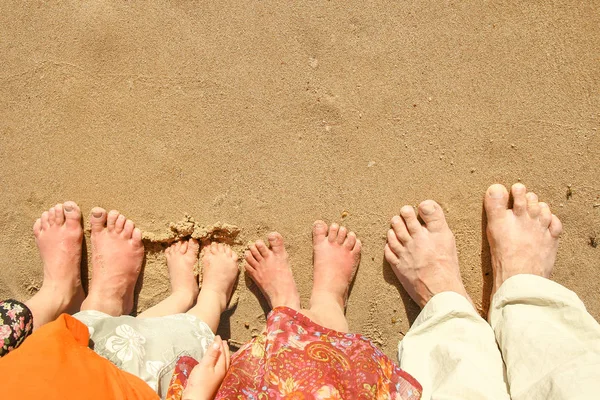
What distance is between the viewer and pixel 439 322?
191cm

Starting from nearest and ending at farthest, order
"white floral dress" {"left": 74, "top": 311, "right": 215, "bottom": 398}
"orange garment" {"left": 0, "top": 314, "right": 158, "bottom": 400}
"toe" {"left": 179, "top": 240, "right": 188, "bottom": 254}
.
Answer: "orange garment" {"left": 0, "top": 314, "right": 158, "bottom": 400} → "white floral dress" {"left": 74, "top": 311, "right": 215, "bottom": 398} → "toe" {"left": 179, "top": 240, "right": 188, "bottom": 254}

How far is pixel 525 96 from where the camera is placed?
6.68 ft

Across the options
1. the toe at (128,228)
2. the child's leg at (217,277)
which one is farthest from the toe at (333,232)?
the toe at (128,228)

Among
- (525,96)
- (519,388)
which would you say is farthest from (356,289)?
(525,96)

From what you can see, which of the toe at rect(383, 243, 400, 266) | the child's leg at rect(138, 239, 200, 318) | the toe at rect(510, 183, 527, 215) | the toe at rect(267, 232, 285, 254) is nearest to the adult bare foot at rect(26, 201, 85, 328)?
the child's leg at rect(138, 239, 200, 318)

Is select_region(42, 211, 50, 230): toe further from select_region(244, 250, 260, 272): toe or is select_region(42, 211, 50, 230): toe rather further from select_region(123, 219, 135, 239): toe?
select_region(244, 250, 260, 272): toe

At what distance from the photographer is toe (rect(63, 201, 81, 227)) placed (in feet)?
7.18

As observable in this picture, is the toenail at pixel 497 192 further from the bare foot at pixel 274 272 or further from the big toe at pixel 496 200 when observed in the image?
the bare foot at pixel 274 272

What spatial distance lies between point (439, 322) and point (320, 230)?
0.61 meters

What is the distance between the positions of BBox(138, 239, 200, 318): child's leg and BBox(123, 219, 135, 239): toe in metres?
0.18

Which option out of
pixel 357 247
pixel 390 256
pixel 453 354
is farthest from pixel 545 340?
pixel 357 247

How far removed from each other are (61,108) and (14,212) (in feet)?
1.66

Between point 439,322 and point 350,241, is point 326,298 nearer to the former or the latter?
point 350,241

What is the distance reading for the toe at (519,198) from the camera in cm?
207
